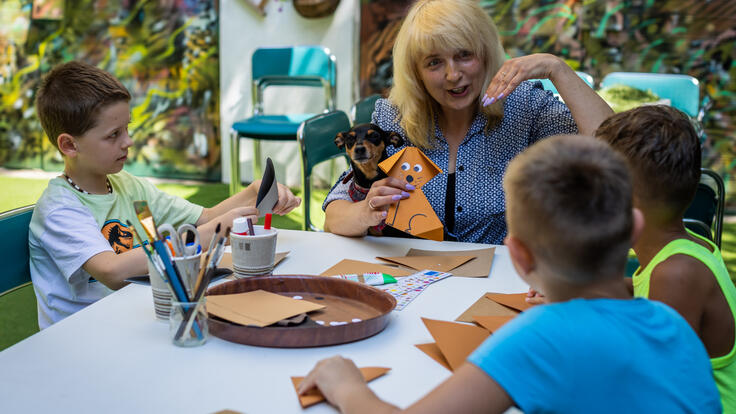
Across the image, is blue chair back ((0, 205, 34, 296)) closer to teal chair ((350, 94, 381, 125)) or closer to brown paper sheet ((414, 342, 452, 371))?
brown paper sheet ((414, 342, 452, 371))

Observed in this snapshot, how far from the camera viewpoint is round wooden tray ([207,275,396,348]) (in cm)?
100

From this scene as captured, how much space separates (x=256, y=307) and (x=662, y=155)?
0.70 meters

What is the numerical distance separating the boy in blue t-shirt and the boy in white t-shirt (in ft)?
2.99

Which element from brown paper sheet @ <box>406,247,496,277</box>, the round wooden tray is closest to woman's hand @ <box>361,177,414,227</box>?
brown paper sheet @ <box>406,247,496,277</box>

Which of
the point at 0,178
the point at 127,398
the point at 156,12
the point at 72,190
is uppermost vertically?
the point at 156,12

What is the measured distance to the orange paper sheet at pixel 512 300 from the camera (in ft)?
3.93

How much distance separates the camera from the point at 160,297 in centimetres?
111

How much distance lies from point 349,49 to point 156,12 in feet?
5.49

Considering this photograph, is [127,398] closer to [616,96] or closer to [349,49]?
[616,96]

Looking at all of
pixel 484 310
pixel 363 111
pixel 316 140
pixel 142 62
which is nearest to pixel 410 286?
pixel 484 310

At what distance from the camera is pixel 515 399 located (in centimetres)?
67

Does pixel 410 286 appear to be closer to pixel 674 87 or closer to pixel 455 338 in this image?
pixel 455 338

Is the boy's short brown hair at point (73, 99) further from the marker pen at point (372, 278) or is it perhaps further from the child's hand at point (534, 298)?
the child's hand at point (534, 298)

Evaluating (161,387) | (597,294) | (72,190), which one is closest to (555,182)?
(597,294)
